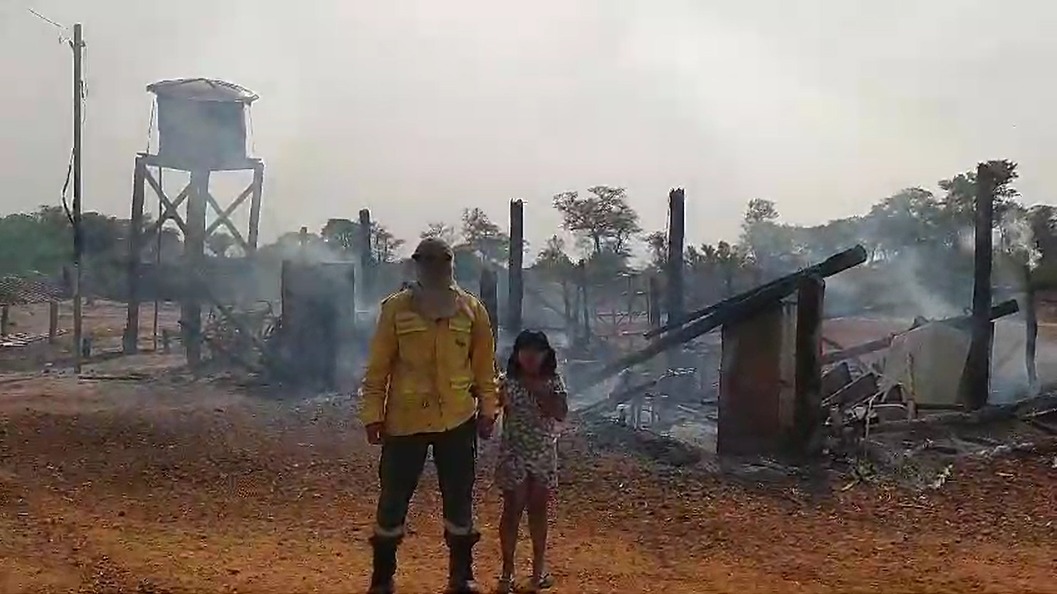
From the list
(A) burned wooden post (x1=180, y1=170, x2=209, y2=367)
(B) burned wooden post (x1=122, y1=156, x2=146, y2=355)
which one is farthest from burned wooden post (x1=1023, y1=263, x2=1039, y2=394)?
(B) burned wooden post (x1=122, y1=156, x2=146, y2=355)

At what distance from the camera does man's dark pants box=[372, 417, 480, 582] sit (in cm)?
534

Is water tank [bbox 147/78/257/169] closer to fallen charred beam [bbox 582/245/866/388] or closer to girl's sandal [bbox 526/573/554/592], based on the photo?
fallen charred beam [bbox 582/245/866/388]

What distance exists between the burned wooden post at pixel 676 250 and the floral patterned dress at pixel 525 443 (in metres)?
9.77

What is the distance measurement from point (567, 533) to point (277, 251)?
18.5 meters

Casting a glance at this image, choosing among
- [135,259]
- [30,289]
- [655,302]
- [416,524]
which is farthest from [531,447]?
[30,289]

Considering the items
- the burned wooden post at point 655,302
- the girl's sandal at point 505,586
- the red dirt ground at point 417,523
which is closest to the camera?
the girl's sandal at point 505,586

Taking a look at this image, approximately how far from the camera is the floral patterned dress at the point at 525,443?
5.85 m

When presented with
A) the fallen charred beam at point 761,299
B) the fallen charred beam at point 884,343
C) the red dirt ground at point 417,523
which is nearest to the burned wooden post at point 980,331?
the fallen charred beam at point 884,343

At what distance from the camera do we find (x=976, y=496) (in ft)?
28.9

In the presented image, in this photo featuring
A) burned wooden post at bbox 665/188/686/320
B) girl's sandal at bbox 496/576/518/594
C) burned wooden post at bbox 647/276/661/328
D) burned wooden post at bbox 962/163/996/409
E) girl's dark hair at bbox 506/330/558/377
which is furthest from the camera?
burned wooden post at bbox 647/276/661/328

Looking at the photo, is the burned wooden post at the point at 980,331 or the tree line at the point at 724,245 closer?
the burned wooden post at the point at 980,331

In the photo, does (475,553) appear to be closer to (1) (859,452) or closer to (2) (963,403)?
(1) (859,452)

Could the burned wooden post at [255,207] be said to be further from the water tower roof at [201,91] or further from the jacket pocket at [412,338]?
the jacket pocket at [412,338]

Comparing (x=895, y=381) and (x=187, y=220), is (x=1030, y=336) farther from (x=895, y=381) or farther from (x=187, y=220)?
(x=187, y=220)
